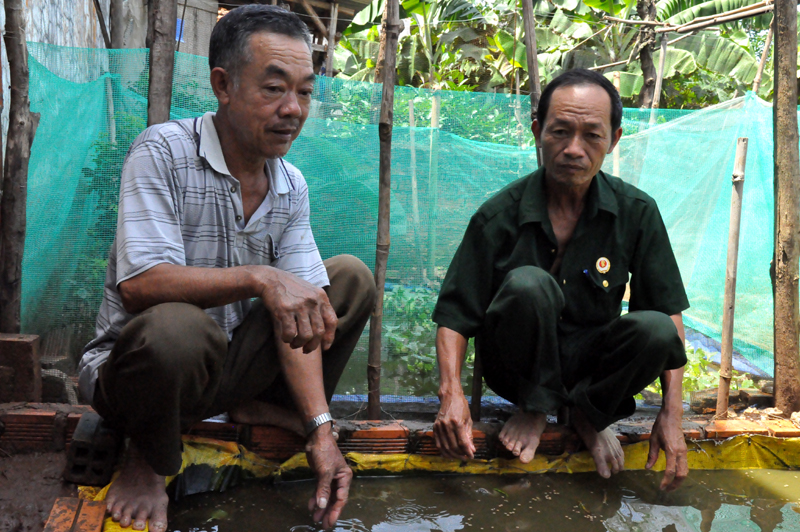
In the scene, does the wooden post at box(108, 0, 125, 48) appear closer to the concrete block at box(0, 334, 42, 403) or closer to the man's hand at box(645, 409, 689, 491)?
the concrete block at box(0, 334, 42, 403)

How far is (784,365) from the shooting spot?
2.85m

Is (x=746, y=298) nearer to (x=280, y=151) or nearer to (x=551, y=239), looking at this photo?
(x=551, y=239)

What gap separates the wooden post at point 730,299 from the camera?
2857 mm

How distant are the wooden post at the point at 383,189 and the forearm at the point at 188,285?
1003 millimetres

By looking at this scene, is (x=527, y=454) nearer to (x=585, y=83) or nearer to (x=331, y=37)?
(x=585, y=83)

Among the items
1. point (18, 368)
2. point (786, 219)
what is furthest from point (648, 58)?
point (18, 368)

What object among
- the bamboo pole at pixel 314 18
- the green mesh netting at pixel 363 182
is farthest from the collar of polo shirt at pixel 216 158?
the bamboo pole at pixel 314 18

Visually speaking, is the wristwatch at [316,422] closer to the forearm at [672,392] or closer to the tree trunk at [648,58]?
the forearm at [672,392]

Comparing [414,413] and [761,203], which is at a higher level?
[761,203]

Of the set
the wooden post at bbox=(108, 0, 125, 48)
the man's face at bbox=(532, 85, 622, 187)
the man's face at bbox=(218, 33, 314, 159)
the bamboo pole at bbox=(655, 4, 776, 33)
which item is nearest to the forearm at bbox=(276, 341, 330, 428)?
the man's face at bbox=(218, 33, 314, 159)

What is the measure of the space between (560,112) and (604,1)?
11.9 m

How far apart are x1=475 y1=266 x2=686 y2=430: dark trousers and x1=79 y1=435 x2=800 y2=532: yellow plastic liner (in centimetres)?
24

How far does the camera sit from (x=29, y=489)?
1.75m

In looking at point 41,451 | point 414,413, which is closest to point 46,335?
point 41,451
